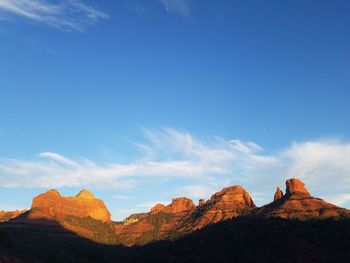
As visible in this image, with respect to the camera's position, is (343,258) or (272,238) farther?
(272,238)

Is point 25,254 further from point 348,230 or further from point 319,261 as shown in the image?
point 348,230

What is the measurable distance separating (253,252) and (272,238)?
12.2m

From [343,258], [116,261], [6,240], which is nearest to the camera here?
[343,258]

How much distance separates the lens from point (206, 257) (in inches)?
5182

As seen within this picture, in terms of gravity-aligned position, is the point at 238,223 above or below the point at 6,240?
above

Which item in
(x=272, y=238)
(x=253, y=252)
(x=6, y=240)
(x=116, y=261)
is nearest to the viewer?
(x=253, y=252)

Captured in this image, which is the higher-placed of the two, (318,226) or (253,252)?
(318,226)

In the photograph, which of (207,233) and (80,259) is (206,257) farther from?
(80,259)

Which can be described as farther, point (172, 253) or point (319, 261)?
point (172, 253)

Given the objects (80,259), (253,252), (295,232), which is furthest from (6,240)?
(295,232)

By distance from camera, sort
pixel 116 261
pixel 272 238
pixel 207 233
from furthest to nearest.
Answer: pixel 116 261, pixel 207 233, pixel 272 238

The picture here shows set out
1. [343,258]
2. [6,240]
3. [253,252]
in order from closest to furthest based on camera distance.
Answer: [343,258]
[253,252]
[6,240]

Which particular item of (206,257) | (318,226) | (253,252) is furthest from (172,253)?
(318,226)

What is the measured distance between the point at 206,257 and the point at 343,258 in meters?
40.0
